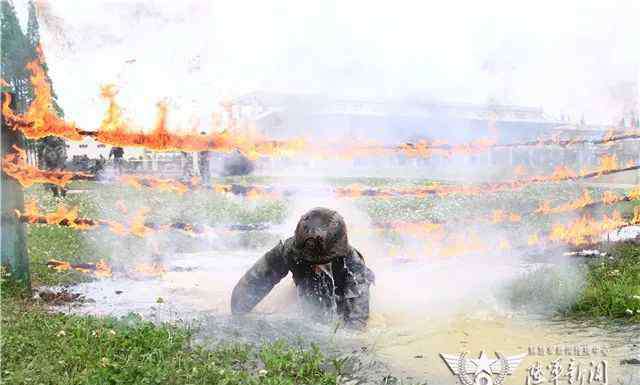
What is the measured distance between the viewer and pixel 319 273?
6.40 metres

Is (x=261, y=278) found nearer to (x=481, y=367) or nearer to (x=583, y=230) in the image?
(x=481, y=367)

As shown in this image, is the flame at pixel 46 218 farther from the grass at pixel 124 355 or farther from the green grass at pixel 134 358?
the green grass at pixel 134 358

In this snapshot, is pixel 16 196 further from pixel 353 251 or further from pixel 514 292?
pixel 514 292

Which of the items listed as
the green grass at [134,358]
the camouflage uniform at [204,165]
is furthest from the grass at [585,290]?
the camouflage uniform at [204,165]

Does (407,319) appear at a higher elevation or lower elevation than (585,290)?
lower

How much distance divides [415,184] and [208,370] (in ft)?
33.9

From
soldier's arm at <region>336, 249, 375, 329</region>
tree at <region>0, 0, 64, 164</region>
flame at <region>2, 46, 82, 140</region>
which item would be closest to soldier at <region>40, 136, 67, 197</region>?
tree at <region>0, 0, 64, 164</region>

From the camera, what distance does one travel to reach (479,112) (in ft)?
39.7

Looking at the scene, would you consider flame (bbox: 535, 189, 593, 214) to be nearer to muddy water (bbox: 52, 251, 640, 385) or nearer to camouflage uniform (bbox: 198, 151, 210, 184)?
muddy water (bbox: 52, 251, 640, 385)

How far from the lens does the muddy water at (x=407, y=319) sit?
534 cm

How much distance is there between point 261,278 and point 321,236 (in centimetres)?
96

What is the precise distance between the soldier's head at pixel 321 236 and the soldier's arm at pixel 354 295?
0.82ft

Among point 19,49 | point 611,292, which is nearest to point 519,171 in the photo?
point 611,292

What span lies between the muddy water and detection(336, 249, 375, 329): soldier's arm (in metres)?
0.17
